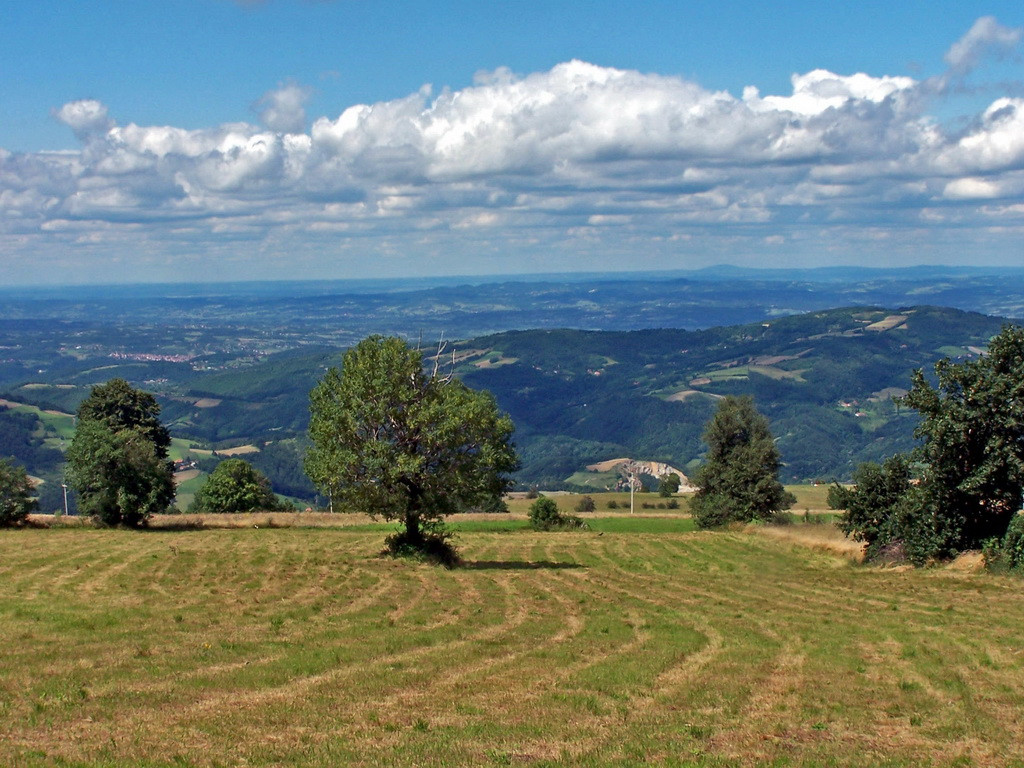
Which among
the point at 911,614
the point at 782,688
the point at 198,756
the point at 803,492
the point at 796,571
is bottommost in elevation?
the point at 803,492

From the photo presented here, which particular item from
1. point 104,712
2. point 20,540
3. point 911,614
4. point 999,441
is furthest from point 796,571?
point 20,540

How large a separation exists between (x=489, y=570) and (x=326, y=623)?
44.3 feet

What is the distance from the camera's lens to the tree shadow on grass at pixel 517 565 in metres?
36.0

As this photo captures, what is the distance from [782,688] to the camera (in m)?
16.5

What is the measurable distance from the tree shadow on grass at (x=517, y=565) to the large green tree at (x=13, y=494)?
30.7 meters

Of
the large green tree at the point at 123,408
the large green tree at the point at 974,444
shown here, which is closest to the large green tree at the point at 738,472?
the large green tree at the point at 974,444

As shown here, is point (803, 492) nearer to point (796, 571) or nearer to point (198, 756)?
point (796, 571)

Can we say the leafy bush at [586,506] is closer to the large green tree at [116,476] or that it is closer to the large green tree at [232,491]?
the large green tree at [232,491]

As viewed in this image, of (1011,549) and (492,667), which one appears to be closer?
(492,667)

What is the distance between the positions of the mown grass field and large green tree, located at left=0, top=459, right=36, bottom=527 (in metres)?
21.9

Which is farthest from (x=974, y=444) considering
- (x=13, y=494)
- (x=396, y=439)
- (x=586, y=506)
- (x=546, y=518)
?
(x=586, y=506)

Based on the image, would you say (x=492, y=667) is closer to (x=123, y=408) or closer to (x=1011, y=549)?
(x=1011, y=549)

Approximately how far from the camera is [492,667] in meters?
17.6

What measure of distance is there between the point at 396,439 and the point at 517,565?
7778 mm
